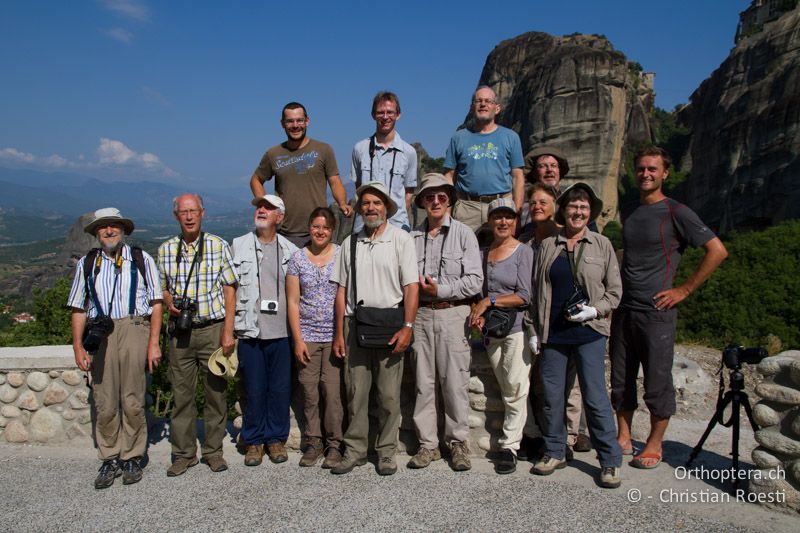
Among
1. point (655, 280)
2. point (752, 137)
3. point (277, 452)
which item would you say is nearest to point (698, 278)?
point (655, 280)

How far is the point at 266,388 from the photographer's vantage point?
15.2ft

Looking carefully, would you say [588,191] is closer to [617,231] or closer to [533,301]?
[533,301]

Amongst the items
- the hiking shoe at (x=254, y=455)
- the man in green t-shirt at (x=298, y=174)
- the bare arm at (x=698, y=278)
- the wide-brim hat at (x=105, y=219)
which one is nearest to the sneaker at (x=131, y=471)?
the hiking shoe at (x=254, y=455)

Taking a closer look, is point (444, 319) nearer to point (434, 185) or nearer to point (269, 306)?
point (434, 185)

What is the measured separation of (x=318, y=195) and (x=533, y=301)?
91.1 inches

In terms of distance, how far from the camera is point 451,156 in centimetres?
546

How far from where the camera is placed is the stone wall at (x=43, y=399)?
5312 millimetres

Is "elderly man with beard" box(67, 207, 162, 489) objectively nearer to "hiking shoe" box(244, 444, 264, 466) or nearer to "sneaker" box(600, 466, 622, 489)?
"hiking shoe" box(244, 444, 264, 466)

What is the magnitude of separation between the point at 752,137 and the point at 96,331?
3597 centimetres

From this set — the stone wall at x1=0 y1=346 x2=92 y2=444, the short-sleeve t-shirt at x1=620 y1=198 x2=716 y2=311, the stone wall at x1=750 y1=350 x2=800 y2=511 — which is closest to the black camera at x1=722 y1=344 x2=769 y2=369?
the stone wall at x1=750 y1=350 x2=800 y2=511

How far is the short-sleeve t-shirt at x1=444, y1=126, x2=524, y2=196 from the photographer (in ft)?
A: 17.3

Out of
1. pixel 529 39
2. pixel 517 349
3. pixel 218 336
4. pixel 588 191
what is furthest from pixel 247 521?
pixel 529 39

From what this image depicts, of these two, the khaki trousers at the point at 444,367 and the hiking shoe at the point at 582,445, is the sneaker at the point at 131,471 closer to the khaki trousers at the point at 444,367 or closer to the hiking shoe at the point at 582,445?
the khaki trousers at the point at 444,367

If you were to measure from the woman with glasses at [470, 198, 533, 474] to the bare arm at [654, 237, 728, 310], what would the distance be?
1.03 m
